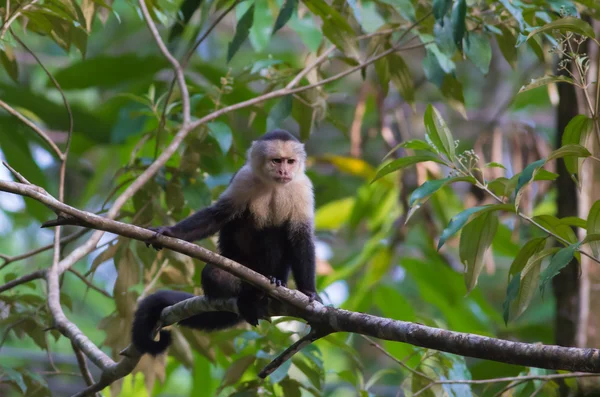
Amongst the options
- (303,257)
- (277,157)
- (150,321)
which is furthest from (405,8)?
(150,321)

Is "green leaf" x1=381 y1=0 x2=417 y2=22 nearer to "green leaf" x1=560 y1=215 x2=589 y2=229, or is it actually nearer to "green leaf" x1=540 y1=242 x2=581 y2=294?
"green leaf" x1=560 y1=215 x2=589 y2=229

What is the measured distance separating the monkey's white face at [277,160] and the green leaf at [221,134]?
14cm

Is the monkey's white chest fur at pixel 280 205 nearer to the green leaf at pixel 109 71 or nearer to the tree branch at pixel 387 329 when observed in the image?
the tree branch at pixel 387 329

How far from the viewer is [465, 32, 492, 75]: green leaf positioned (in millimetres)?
3312

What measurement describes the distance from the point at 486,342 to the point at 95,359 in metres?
1.57

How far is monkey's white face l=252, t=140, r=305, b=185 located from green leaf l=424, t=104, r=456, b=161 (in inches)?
40.4

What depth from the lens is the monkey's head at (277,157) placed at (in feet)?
10.7

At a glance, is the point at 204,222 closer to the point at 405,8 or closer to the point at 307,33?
the point at 405,8

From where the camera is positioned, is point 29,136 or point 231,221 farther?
point 29,136

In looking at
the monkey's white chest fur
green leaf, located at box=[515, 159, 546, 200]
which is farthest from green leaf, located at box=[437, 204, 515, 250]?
the monkey's white chest fur

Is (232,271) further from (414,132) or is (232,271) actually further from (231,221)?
(414,132)

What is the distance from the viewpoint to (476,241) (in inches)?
96.4

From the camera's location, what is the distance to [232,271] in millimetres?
2188

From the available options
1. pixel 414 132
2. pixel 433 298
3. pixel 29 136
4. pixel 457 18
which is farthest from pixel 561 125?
pixel 414 132
